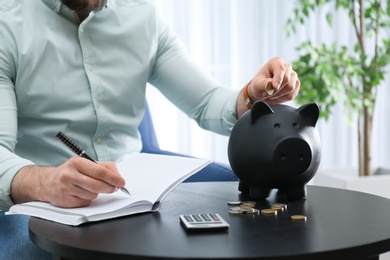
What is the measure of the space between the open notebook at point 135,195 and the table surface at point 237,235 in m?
0.01

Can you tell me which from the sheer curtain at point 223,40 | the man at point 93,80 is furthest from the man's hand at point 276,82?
the sheer curtain at point 223,40

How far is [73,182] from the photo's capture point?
3.11 ft

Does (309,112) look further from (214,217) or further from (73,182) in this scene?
(73,182)

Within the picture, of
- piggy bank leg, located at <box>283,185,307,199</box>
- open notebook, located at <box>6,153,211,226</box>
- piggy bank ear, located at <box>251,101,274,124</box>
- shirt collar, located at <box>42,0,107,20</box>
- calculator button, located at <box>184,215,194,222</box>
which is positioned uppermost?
shirt collar, located at <box>42,0,107,20</box>

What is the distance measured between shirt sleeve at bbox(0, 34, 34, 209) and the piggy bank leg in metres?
0.46

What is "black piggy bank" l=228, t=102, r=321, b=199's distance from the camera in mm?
1022

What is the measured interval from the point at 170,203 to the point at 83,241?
272 millimetres

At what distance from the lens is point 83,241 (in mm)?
836

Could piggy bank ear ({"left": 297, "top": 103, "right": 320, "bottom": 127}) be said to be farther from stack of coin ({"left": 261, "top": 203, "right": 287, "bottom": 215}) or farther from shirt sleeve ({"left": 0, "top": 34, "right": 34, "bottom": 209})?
shirt sleeve ({"left": 0, "top": 34, "right": 34, "bottom": 209})

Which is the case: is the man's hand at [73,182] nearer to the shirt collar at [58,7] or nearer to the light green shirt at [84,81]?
the light green shirt at [84,81]

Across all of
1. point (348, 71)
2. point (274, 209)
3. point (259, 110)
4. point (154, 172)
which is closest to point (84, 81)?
point (154, 172)

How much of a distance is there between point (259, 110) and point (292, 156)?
0.10 meters

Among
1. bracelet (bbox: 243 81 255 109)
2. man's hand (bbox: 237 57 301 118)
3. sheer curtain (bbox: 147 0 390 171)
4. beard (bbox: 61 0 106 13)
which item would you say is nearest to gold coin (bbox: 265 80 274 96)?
man's hand (bbox: 237 57 301 118)

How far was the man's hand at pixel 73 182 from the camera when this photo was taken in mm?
932
